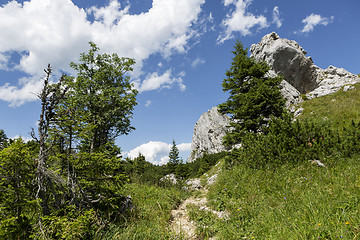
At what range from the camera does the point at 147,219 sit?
6.25m

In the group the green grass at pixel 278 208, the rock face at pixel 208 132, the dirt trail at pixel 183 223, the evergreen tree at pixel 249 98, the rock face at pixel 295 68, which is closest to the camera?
the green grass at pixel 278 208

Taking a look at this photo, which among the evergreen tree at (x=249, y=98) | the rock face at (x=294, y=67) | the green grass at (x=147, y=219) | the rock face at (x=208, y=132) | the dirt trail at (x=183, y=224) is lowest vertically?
the dirt trail at (x=183, y=224)

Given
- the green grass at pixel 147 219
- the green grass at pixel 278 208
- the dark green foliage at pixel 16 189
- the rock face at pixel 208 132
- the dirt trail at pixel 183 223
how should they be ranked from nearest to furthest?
1. the dark green foliage at pixel 16 189
2. the green grass at pixel 278 208
3. the green grass at pixel 147 219
4. the dirt trail at pixel 183 223
5. the rock face at pixel 208 132

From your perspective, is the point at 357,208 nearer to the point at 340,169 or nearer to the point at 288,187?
the point at 288,187

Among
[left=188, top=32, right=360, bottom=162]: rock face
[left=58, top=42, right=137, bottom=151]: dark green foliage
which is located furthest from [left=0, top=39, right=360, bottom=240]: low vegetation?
[left=188, top=32, right=360, bottom=162]: rock face

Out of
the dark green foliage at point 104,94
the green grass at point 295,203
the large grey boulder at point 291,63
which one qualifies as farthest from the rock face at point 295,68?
the green grass at point 295,203

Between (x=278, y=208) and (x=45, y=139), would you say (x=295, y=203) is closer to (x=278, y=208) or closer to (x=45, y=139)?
(x=278, y=208)

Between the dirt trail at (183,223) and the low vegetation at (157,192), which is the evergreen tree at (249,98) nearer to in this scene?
the low vegetation at (157,192)

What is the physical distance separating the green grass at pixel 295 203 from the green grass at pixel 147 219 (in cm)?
157

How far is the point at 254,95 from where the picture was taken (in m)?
12.2

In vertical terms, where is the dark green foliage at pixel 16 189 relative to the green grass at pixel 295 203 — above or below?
above

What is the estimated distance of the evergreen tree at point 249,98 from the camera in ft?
40.3

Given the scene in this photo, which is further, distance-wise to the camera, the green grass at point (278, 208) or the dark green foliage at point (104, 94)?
the dark green foliage at point (104, 94)

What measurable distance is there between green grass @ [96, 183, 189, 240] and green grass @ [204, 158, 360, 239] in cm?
157
